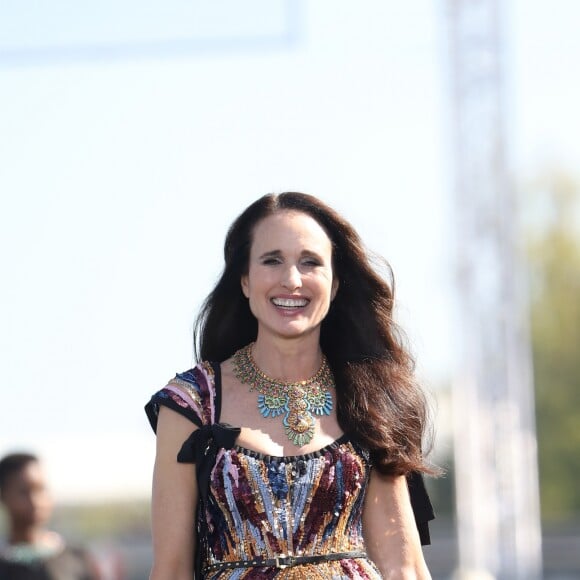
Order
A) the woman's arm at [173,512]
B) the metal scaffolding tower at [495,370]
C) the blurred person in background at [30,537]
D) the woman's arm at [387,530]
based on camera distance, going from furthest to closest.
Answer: the metal scaffolding tower at [495,370] < the blurred person in background at [30,537] < the woman's arm at [387,530] < the woman's arm at [173,512]

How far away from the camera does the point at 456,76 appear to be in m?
17.9

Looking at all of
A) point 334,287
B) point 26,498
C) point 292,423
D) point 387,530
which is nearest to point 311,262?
point 334,287

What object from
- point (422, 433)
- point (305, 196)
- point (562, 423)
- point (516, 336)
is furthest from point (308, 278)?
point (562, 423)

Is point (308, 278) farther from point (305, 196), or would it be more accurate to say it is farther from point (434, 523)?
point (434, 523)

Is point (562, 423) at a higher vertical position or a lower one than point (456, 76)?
lower

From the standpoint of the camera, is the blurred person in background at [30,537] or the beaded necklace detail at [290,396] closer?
the beaded necklace detail at [290,396]

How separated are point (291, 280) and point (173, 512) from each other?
71 cm

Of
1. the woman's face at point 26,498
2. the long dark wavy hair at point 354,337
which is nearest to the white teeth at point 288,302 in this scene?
the long dark wavy hair at point 354,337

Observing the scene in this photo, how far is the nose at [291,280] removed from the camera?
4.40 metres

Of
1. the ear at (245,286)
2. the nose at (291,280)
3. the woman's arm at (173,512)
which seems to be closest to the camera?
the woman's arm at (173,512)

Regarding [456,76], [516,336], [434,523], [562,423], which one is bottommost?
[434,523]

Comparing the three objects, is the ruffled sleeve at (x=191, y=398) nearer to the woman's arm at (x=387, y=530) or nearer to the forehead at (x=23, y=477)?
the woman's arm at (x=387, y=530)

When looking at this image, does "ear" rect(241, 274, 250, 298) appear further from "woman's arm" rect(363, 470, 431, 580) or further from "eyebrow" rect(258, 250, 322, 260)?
"woman's arm" rect(363, 470, 431, 580)

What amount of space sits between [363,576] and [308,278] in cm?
83
